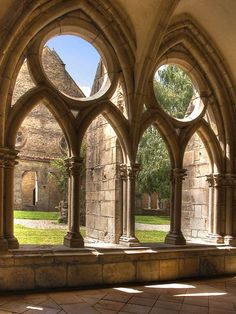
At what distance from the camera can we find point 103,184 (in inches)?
207

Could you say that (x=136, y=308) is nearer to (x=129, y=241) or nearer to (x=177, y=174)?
(x=129, y=241)


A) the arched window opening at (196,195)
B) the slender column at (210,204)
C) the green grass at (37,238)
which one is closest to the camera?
the slender column at (210,204)

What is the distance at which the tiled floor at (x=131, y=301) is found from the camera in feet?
10.6

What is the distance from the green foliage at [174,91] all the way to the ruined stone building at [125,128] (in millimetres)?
8285

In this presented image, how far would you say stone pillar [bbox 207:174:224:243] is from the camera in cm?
509

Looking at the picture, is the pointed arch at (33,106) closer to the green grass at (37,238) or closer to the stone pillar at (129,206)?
the stone pillar at (129,206)

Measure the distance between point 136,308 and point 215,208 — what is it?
2.27m

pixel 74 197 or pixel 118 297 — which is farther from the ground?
pixel 74 197

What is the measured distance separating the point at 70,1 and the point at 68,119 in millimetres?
1287

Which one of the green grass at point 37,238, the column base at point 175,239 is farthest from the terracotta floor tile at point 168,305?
the green grass at point 37,238

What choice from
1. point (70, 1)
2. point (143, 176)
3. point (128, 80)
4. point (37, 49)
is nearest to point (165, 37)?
point (128, 80)

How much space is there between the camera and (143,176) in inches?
487

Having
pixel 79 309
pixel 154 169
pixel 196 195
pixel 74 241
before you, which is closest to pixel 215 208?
pixel 196 195

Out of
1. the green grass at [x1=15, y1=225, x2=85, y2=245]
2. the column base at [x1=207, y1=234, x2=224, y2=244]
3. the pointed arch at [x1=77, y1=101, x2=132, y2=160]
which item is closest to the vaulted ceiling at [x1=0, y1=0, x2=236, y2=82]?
the pointed arch at [x1=77, y1=101, x2=132, y2=160]
